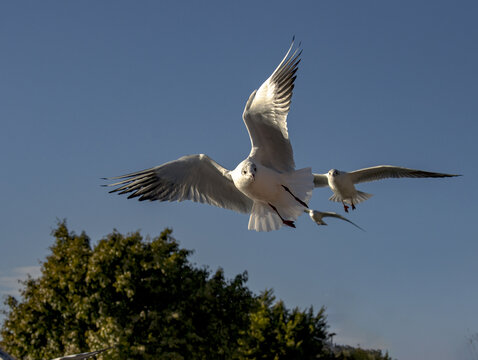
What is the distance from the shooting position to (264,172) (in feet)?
27.2

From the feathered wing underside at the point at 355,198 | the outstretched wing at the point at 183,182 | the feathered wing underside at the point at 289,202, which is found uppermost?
the feathered wing underside at the point at 355,198

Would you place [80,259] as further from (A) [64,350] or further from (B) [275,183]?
(B) [275,183]

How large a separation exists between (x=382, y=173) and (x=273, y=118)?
Answer: 9.05m

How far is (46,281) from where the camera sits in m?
22.8

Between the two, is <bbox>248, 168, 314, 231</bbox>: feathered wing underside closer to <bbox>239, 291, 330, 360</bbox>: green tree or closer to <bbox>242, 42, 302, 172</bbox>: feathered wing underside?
<bbox>242, 42, 302, 172</bbox>: feathered wing underside

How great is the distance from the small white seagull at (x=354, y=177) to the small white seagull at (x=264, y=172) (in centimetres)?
612

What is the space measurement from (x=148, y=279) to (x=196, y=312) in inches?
103

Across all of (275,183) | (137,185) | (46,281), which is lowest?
(275,183)

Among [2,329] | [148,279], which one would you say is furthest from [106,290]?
[2,329]

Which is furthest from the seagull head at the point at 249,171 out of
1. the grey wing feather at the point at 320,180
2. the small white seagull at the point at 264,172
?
the grey wing feather at the point at 320,180

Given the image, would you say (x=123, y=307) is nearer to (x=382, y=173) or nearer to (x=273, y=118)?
(x=382, y=173)

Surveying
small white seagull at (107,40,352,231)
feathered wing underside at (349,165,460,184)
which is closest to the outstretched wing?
small white seagull at (107,40,352,231)

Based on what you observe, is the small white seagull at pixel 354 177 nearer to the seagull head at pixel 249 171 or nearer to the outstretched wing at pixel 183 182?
the outstretched wing at pixel 183 182

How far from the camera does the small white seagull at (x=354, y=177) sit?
1541 cm
